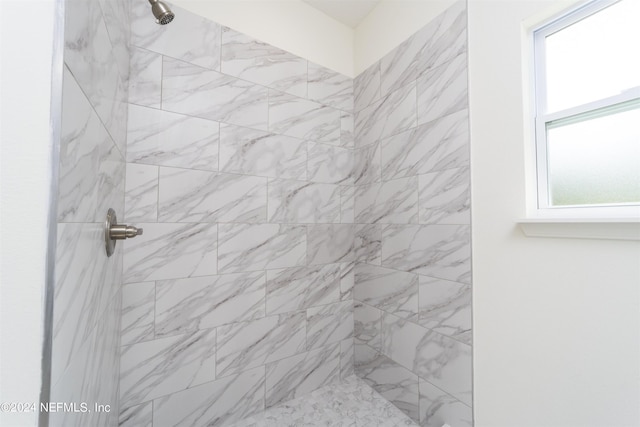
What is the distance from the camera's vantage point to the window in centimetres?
79

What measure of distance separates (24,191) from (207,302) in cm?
101

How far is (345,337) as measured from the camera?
1718mm

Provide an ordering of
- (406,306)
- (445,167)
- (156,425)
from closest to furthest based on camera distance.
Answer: (156,425) < (445,167) < (406,306)

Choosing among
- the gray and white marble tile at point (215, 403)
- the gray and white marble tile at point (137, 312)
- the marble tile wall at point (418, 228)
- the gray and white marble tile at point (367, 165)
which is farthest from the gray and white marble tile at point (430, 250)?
the gray and white marble tile at point (137, 312)

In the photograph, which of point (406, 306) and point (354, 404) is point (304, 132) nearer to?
point (406, 306)

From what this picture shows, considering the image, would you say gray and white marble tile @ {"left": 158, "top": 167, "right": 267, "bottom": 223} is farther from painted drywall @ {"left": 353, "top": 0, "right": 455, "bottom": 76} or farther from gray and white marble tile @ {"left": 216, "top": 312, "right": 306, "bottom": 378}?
painted drywall @ {"left": 353, "top": 0, "right": 455, "bottom": 76}

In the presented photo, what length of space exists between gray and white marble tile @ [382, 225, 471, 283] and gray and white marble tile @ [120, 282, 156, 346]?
4.06 feet

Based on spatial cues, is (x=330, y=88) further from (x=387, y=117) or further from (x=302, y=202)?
(x=302, y=202)

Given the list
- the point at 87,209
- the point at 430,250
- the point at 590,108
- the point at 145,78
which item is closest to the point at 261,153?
the point at 145,78

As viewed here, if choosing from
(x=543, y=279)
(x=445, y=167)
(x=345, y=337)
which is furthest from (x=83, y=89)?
(x=345, y=337)

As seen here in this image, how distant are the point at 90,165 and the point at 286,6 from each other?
5.16 ft

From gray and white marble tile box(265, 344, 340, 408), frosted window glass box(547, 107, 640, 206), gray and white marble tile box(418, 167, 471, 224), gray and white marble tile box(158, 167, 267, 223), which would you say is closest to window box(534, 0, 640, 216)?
frosted window glass box(547, 107, 640, 206)

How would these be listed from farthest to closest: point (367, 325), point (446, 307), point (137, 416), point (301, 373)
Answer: point (367, 325)
point (301, 373)
point (446, 307)
point (137, 416)

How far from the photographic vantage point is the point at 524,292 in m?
0.95
